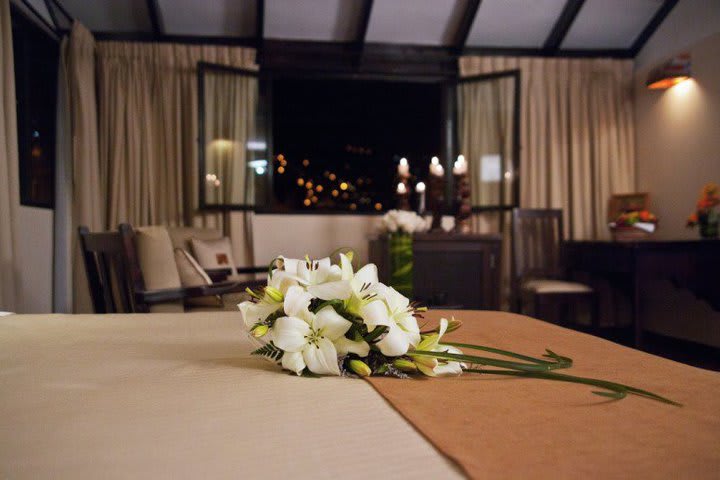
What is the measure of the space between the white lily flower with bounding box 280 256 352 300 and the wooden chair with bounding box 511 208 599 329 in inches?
143

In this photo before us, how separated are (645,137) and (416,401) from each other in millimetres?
4981

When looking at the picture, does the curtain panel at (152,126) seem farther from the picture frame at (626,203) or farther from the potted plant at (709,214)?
the potted plant at (709,214)

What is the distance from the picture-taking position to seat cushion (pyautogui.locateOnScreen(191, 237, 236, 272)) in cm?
372

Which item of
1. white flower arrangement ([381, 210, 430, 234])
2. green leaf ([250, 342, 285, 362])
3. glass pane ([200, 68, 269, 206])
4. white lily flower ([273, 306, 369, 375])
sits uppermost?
glass pane ([200, 68, 269, 206])

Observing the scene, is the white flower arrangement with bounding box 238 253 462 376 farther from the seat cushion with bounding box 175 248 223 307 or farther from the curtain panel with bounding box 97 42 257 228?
the curtain panel with bounding box 97 42 257 228

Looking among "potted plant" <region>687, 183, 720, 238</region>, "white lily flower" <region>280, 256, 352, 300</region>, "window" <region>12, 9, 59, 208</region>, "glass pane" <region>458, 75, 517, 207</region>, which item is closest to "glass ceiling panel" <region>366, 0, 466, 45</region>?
"glass pane" <region>458, 75, 517, 207</region>

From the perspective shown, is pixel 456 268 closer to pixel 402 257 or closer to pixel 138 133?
pixel 402 257

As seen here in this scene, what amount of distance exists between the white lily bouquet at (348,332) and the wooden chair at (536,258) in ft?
11.9

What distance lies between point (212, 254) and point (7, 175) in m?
1.28

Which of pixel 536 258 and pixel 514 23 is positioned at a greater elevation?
pixel 514 23

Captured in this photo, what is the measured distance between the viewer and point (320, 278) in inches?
34.9

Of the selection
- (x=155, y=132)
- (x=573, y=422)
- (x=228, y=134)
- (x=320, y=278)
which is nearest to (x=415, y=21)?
(x=228, y=134)

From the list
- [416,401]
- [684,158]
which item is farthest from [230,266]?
[684,158]

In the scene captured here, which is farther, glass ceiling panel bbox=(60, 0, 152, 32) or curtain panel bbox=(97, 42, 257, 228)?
curtain panel bbox=(97, 42, 257, 228)
